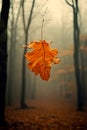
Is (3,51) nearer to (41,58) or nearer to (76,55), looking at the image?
(41,58)

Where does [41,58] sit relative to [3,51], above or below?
below

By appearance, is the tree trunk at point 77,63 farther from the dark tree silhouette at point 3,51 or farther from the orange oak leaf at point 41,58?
the orange oak leaf at point 41,58

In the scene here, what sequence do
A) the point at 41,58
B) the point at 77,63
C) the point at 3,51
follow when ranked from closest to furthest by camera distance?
the point at 41,58 → the point at 3,51 → the point at 77,63

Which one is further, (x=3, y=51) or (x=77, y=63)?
(x=77, y=63)

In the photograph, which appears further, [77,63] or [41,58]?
[77,63]

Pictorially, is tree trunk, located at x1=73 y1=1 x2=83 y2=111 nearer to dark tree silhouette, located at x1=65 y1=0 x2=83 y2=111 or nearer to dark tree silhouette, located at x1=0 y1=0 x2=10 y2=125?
dark tree silhouette, located at x1=65 y1=0 x2=83 y2=111

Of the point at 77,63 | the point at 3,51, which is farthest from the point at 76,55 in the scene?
the point at 3,51


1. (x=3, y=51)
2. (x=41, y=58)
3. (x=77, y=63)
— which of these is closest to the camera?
(x=41, y=58)

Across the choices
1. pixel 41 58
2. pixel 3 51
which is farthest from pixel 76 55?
pixel 41 58

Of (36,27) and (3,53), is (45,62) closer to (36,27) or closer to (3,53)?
(3,53)

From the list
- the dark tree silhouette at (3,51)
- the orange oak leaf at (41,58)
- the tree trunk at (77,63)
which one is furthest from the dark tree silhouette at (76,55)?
the orange oak leaf at (41,58)
